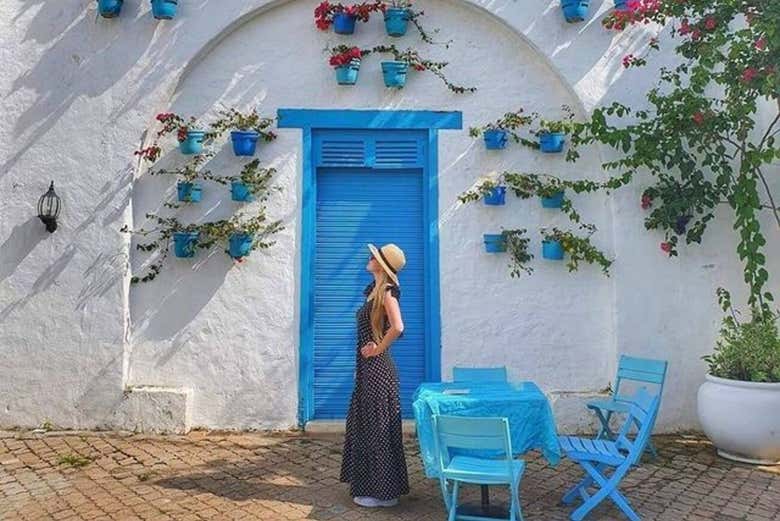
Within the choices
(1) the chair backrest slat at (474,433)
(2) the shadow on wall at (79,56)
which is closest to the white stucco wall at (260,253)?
(2) the shadow on wall at (79,56)

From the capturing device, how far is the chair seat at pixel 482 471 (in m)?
3.80

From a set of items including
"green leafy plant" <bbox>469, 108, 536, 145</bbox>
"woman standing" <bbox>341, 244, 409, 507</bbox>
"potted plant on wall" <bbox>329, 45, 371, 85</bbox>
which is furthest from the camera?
"green leafy plant" <bbox>469, 108, 536, 145</bbox>

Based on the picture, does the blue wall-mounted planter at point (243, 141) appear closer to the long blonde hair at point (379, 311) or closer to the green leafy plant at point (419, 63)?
the green leafy plant at point (419, 63)

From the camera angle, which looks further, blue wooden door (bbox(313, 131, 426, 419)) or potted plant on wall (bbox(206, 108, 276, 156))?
blue wooden door (bbox(313, 131, 426, 419))

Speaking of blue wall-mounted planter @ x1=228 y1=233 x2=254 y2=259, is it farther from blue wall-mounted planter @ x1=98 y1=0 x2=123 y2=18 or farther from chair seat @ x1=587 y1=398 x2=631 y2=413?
chair seat @ x1=587 y1=398 x2=631 y2=413

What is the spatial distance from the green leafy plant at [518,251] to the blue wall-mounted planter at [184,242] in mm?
3061

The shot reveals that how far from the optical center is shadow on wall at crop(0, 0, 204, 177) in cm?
663

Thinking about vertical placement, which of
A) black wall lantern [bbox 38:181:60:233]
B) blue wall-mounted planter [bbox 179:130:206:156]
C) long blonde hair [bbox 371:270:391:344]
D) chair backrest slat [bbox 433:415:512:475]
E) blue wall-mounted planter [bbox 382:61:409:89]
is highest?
blue wall-mounted planter [bbox 382:61:409:89]

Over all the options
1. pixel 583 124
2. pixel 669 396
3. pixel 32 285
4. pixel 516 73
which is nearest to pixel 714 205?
pixel 583 124

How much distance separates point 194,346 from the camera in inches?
260

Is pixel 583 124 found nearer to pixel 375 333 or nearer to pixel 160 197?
pixel 375 333

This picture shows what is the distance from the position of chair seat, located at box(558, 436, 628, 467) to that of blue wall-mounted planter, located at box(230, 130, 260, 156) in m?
4.02

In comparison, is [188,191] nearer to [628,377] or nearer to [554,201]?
[554,201]

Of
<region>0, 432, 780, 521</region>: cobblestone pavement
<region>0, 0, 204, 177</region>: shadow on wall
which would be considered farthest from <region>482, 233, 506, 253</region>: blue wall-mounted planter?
<region>0, 0, 204, 177</region>: shadow on wall
